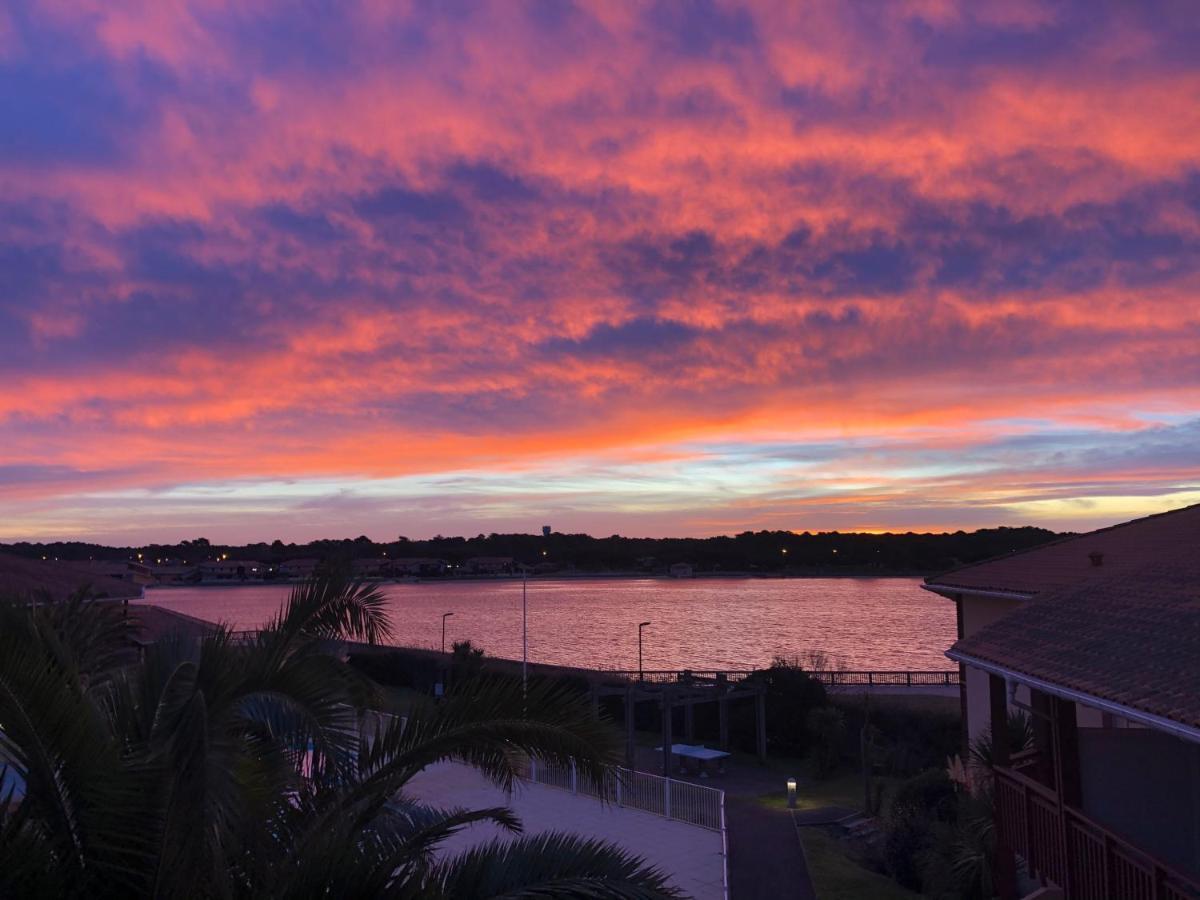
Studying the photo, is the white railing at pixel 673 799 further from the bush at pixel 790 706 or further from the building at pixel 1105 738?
the bush at pixel 790 706

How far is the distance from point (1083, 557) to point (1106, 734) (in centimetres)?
808

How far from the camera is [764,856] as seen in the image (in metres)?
19.0

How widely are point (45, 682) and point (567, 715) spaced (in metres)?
2.98

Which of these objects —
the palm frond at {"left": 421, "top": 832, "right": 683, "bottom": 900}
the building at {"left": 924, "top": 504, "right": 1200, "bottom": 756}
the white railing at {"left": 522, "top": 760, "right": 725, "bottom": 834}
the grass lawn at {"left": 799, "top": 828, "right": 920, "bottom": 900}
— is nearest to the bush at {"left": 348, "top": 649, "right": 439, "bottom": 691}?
the white railing at {"left": 522, "top": 760, "right": 725, "bottom": 834}

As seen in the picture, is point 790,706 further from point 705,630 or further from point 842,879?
point 705,630

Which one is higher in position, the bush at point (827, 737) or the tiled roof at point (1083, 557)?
the tiled roof at point (1083, 557)

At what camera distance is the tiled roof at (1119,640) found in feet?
22.5

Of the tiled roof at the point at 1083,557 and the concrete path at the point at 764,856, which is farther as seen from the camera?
the concrete path at the point at 764,856

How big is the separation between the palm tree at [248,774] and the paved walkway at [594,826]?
29.8 feet

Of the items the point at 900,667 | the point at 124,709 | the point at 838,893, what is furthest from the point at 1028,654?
the point at 900,667

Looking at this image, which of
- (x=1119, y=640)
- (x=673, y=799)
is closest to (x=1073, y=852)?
(x=1119, y=640)

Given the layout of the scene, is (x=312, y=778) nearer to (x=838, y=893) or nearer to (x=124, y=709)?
(x=124, y=709)

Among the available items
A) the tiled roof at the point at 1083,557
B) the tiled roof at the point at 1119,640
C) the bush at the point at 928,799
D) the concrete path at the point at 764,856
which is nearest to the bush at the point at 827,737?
the concrete path at the point at 764,856

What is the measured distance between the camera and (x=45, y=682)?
16.6ft
